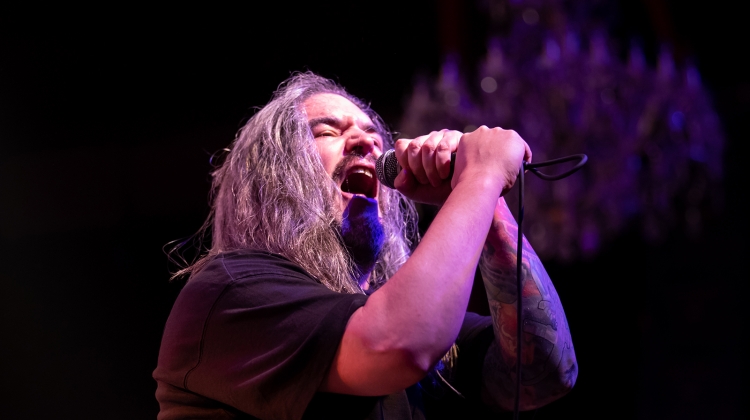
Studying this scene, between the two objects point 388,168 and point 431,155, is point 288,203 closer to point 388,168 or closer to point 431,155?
point 388,168

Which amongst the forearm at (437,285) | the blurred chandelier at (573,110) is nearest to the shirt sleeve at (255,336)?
the forearm at (437,285)

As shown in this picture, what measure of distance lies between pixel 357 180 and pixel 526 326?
578 millimetres

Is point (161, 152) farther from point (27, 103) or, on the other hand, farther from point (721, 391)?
point (721, 391)

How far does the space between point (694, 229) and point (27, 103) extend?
15.1 ft

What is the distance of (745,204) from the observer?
4.67 m

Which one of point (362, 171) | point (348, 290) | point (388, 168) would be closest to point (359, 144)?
point (362, 171)

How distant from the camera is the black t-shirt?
987 millimetres

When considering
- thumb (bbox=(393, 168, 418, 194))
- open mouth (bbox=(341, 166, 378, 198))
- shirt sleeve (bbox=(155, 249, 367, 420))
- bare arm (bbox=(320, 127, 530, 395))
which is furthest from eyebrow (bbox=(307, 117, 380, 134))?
bare arm (bbox=(320, 127, 530, 395))

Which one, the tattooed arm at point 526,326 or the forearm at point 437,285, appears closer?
the forearm at point 437,285

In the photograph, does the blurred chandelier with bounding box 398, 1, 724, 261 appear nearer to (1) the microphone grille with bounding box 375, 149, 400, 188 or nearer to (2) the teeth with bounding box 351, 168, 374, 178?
(2) the teeth with bounding box 351, 168, 374, 178

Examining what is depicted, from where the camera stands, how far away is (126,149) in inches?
88.4

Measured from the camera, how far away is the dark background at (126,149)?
1.93 metres

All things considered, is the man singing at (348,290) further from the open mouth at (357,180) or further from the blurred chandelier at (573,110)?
the blurred chandelier at (573,110)

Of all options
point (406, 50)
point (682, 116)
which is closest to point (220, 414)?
point (406, 50)
